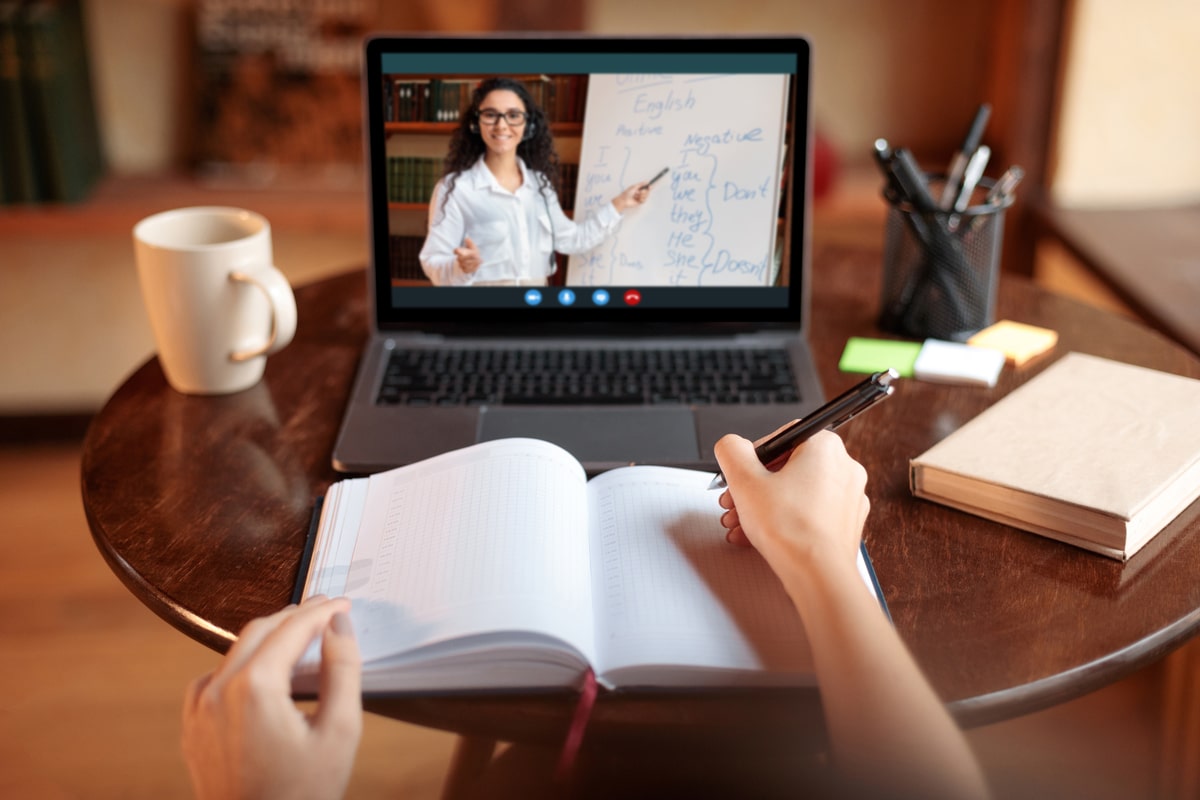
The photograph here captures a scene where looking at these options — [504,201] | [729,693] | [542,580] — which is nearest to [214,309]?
[504,201]

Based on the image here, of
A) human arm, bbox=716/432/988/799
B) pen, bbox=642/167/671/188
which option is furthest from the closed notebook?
pen, bbox=642/167/671/188

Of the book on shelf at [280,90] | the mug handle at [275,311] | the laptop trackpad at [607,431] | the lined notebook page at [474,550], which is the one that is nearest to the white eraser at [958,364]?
the laptop trackpad at [607,431]

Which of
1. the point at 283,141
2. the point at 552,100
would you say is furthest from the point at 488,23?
the point at 552,100

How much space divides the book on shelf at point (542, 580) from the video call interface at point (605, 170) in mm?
304

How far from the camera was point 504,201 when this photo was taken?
1.03 m

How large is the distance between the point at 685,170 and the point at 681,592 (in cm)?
50

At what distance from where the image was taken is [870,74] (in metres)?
2.09

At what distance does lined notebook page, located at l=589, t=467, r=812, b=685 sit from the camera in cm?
63

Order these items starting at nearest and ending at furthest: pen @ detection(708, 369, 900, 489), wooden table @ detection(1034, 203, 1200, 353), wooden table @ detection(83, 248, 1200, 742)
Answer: wooden table @ detection(83, 248, 1200, 742) < pen @ detection(708, 369, 900, 489) < wooden table @ detection(1034, 203, 1200, 353)

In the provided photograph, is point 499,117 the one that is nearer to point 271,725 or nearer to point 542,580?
point 542,580

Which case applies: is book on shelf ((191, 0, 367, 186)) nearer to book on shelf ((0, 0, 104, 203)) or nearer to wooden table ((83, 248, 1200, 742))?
book on shelf ((0, 0, 104, 203))

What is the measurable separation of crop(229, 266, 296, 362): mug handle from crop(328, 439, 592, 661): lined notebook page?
0.27 metres

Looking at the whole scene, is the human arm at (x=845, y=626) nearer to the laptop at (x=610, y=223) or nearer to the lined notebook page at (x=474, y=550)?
the lined notebook page at (x=474, y=550)

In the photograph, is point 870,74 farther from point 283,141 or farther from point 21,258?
point 21,258
